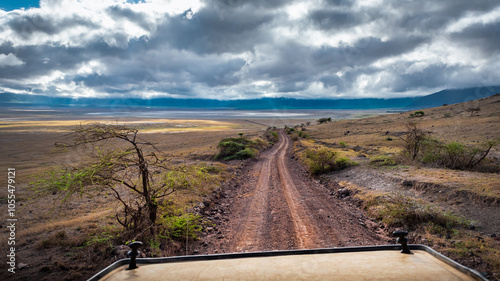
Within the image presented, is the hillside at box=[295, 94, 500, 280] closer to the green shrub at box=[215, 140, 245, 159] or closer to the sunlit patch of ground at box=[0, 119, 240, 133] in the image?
the green shrub at box=[215, 140, 245, 159]

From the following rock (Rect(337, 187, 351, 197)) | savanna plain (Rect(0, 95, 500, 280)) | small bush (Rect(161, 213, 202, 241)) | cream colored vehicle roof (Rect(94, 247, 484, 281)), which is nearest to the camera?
cream colored vehicle roof (Rect(94, 247, 484, 281))

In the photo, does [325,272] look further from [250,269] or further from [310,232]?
[310,232]

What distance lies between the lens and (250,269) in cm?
297

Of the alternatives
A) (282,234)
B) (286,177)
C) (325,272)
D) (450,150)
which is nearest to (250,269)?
(325,272)

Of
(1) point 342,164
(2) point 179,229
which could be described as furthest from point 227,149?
(2) point 179,229

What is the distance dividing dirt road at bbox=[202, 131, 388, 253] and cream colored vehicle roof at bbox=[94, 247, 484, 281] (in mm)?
5297

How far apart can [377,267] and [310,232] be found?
679 centimetres

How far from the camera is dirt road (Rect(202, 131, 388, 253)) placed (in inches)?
336

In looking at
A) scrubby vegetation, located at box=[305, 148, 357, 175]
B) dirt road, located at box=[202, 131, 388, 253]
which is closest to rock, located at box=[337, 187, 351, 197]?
dirt road, located at box=[202, 131, 388, 253]

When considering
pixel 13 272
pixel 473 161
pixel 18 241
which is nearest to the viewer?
pixel 13 272

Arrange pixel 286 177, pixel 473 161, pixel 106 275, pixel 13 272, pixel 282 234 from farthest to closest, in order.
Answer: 1. pixel 286 177
2. pixel 473 161
3. pixel 282 234
4. pixel 13 272
5. pixel 106 275

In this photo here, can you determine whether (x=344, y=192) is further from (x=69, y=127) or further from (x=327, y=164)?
(x=69, y=127)

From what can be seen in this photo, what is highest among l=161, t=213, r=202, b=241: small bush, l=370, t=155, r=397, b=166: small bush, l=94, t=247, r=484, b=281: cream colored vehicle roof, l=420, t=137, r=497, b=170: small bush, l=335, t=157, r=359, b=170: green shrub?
l=94, t=247, r=484, b=281: cream colored vehicle roof

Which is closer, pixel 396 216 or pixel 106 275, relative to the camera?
pixel 106 275
